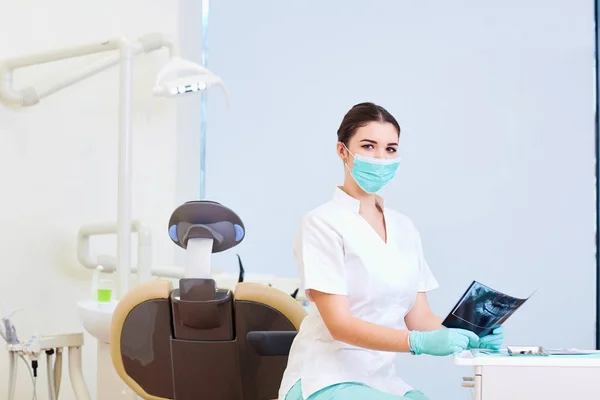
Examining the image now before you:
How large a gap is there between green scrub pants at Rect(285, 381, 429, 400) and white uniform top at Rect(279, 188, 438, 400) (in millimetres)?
16

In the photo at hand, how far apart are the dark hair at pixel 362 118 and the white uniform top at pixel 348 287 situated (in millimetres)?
174

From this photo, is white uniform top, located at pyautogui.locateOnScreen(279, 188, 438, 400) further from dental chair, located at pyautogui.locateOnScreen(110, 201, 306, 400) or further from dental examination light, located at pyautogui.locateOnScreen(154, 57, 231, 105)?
dental examination light, located at pyautogui.locateOnScreen(154, 57, 231, 105)

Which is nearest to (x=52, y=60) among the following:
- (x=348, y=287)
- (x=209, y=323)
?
(x=209, y=323)

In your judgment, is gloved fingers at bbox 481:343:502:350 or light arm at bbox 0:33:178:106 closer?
gloved fingers at bbox 481:343:502:350

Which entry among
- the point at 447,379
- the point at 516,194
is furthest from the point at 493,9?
the point at 447,379

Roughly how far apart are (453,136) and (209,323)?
208cm

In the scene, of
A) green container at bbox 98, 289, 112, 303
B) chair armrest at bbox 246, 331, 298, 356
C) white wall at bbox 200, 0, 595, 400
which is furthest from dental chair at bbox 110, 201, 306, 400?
white wall at bbox 200, 0, 595, 400

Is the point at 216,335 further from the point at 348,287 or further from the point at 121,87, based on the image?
the point at 121,87

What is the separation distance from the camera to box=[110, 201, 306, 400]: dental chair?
6.43 ft

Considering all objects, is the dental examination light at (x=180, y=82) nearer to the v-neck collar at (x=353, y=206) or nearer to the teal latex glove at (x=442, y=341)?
the v-neck collar at (x=353, y=206)

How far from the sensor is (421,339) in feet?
5.20

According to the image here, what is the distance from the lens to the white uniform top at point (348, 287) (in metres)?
1.72

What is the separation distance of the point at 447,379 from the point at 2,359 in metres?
1.94

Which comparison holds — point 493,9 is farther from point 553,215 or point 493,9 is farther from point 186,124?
point 186,124
